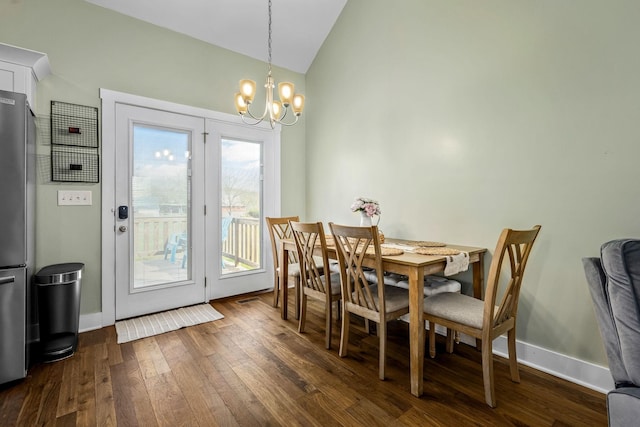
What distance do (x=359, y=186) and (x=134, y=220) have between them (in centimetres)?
Result: 237

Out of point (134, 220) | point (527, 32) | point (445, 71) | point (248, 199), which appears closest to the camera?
point (527, 32)

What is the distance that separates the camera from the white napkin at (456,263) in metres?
1.88

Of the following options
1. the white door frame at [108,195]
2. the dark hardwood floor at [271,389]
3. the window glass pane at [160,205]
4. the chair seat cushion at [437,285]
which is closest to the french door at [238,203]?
the window glass pane at [160,205]

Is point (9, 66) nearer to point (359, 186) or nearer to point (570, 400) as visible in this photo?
point (359, 186)

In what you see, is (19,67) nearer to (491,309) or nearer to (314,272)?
(314,272)

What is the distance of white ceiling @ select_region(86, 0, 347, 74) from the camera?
2.87 m

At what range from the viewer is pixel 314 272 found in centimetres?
239

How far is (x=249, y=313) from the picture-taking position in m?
3.00

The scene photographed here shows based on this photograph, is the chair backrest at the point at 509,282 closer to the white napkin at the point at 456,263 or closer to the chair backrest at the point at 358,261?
the white napkin at the point at 456,263

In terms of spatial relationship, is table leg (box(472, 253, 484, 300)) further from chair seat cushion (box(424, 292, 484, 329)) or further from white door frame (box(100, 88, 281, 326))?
white door frame (box(100, 88, 281, 326))

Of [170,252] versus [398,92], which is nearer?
[398,92]

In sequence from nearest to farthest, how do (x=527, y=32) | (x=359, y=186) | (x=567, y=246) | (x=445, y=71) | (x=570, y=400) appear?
(x=570, y=400), (x=567, y=246), (x=527, y=32), (x=445, y=71), (x=359, y=186)

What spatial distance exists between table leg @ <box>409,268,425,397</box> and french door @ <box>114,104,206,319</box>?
2421 millimetres

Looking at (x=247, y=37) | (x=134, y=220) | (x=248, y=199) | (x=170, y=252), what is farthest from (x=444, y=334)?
(x=247, y=37)
